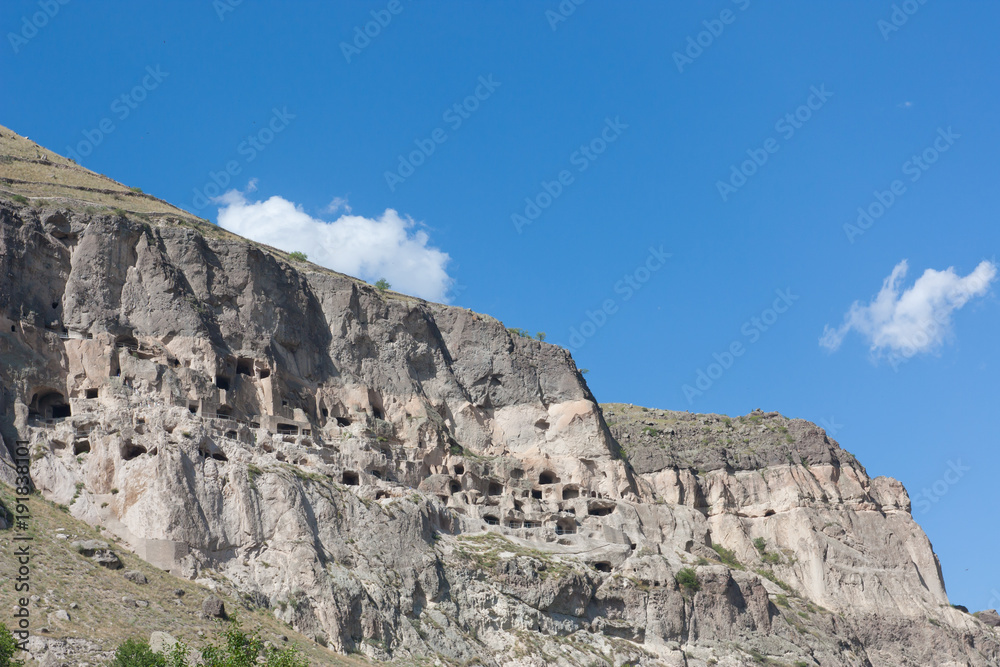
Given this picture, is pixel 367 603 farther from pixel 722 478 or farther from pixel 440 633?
pixel 722 478

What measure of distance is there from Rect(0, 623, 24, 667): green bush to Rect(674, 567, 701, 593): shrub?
4062cm

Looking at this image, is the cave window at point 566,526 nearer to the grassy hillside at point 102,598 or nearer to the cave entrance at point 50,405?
the grassy hillside at point 102,598

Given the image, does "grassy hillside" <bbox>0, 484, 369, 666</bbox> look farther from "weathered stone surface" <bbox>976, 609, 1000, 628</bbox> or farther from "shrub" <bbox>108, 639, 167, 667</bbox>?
"weathered stone surface" <bbox>976, 609, 1000, 628</bbox>

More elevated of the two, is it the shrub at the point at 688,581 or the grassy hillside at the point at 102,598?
the shrub at the point at 688,581

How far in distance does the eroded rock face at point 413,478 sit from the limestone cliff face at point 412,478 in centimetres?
16

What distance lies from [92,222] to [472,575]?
3212 cm

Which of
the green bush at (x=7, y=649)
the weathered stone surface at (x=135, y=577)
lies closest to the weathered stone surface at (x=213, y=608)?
the weathered stone surface at (x=135, y=577)

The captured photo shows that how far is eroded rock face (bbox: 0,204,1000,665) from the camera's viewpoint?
214ft

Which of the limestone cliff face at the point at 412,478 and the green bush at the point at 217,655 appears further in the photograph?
the limestone cliff face at the point at 412,478

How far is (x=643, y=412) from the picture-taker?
111438mm

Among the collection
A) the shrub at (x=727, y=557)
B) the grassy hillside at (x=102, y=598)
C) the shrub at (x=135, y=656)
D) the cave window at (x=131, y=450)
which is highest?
the shrub at (x=727, y=557)

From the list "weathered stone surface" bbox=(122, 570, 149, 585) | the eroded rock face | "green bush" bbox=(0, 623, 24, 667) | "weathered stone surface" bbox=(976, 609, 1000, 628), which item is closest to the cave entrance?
the eroded rock face

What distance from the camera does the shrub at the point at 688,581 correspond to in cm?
7625

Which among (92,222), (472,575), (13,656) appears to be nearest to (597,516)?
(472,575)
